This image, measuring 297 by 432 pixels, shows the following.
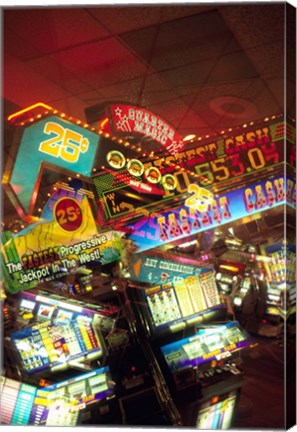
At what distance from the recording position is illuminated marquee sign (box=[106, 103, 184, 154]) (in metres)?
3.46

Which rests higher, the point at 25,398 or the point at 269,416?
the point at 25,398

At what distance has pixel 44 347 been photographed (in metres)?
3.46

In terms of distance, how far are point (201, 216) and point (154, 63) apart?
103cm

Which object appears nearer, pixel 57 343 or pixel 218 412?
pixel 218 412

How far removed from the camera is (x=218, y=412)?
332 centimetres

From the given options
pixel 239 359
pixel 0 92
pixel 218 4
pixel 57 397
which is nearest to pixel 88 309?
pixel 57 397

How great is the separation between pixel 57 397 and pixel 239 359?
3.89 feet

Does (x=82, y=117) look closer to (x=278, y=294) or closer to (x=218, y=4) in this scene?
(x=218, y=4)

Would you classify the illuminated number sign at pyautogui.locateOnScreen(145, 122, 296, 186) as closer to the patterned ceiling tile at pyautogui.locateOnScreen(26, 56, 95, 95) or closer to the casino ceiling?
the casino ceiling

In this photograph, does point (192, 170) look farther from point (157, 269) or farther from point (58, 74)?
point (58, 74)

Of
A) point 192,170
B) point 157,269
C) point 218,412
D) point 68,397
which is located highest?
point 192,170

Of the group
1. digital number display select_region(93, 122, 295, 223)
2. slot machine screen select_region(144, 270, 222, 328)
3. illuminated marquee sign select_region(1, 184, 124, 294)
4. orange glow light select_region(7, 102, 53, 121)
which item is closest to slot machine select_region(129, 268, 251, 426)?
slot machine screen select_region(144, 270, 222, 328)

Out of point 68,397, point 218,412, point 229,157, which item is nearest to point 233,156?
point 229,157

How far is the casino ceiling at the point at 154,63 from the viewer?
3.33 metres
